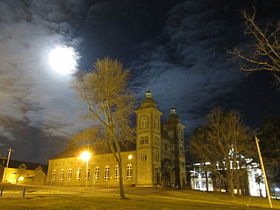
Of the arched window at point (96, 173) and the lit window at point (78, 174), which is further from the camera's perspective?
the lit window at point (78, 174)

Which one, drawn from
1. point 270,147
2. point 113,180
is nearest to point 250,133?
point 270,147

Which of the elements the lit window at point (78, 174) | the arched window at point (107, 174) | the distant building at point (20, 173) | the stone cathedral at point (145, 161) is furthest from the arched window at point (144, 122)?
the distant building at point (20, 173)

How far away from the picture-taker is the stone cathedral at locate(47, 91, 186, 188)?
46938 millimetres

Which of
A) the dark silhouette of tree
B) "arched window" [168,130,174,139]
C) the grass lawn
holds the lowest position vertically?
the grass lawn

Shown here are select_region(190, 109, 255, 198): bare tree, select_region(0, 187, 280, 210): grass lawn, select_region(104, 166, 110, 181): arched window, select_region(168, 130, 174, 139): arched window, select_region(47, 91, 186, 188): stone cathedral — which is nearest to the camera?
select_region(0, 187, 280, 210): grass lawn

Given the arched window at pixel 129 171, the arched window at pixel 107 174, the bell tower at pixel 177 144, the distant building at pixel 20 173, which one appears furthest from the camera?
the distant building at pixel 20 173

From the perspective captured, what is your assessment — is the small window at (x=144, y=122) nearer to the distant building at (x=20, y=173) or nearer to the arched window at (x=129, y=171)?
the arched window at (x=129, y=171)

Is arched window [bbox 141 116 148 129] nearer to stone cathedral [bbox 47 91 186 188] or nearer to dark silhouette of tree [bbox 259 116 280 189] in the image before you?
stone cathedral [bbox 47 91 186 188]

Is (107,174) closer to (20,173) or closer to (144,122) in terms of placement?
(144,122)

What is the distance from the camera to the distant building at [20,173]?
71.9 m

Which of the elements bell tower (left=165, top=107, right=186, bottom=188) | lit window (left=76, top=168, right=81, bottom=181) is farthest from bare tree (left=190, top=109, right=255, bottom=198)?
lit window (left=76, top=168, right=81, bottom=181)

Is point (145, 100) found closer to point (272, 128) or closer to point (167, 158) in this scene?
point (167, 158)

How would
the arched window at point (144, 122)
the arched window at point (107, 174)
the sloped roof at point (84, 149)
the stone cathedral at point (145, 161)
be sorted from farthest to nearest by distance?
the sloped roof at point (84, 149) < the arched window at point (107, 174) < the arched window at point (144, 122) < the stone cathedral at point (145, 161)

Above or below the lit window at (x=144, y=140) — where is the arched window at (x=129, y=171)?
below
